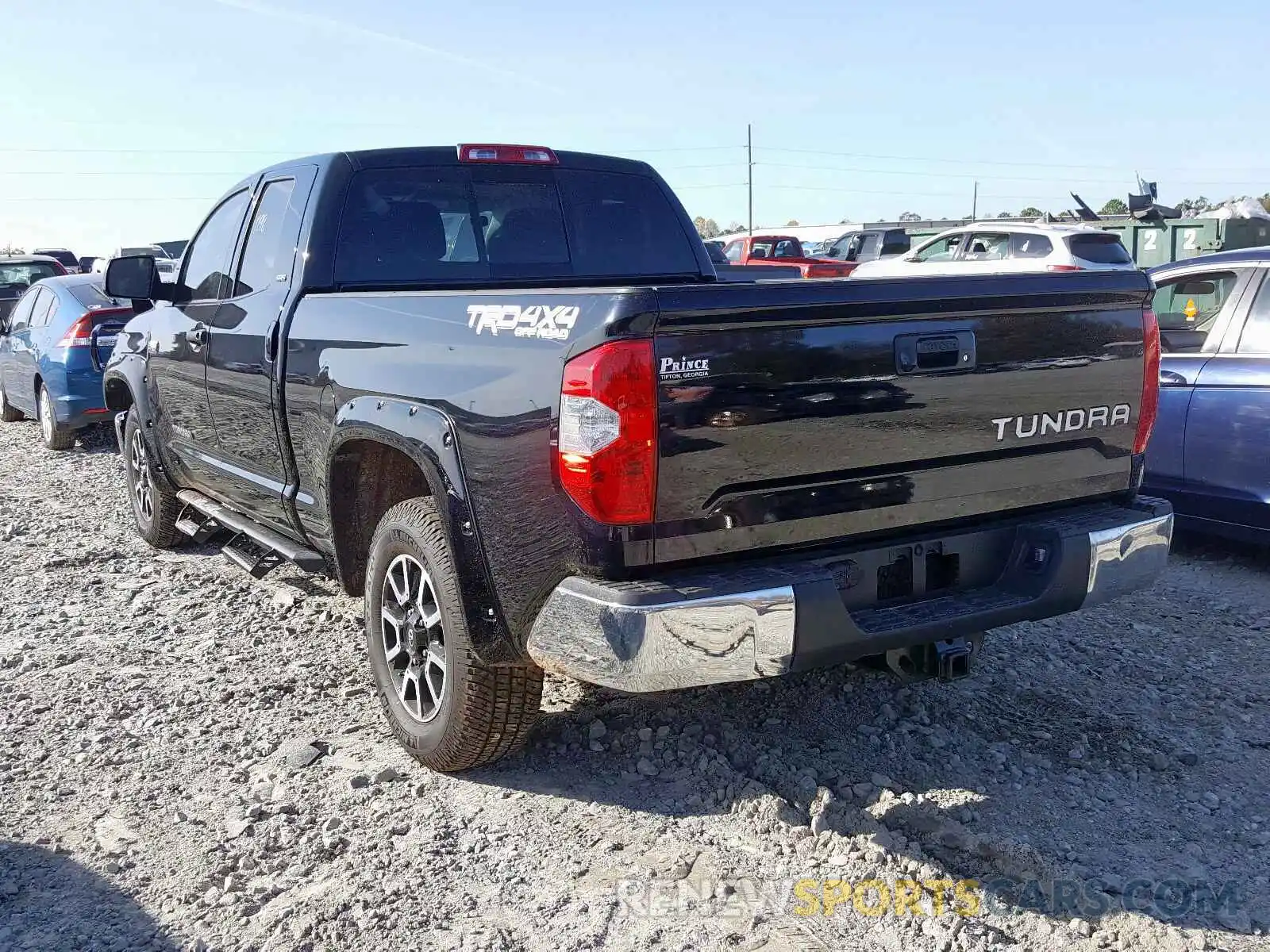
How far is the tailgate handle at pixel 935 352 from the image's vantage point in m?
3.16

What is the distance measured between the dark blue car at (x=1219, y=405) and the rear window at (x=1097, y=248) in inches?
333

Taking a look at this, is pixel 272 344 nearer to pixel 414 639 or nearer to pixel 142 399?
pixel 414 639

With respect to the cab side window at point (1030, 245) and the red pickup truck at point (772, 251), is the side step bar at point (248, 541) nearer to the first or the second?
the cab side window at point (1030, 245)

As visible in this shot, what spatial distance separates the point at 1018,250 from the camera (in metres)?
15.0

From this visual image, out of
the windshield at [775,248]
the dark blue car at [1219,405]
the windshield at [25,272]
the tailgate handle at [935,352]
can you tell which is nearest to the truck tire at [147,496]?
the tailgate handle at [935,352]

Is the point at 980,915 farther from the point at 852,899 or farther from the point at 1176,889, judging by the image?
the point at 1176,889

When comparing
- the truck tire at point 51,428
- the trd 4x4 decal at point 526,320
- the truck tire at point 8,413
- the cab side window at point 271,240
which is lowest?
the truck tire at point 8,413

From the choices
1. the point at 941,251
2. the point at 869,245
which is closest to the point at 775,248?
the point at 869,245

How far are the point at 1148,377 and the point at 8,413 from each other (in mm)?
11940

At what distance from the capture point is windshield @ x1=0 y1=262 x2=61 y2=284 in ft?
48.4

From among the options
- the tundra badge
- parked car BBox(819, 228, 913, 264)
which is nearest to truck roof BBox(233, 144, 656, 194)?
the tundra badge

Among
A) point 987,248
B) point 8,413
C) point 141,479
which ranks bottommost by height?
point 8,413

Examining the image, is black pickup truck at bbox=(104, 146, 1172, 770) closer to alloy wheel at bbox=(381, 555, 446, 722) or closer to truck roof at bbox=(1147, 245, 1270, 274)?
alloy wheel at bbox=(381, 555, 446, 722)

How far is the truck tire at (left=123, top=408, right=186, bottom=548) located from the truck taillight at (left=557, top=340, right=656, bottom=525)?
13.4 ft
